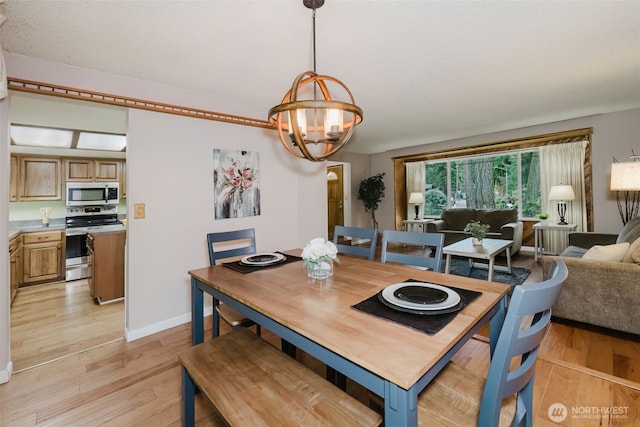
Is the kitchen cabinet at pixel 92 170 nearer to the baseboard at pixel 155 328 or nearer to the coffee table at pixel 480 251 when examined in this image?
the baseboard at pixel 155 328

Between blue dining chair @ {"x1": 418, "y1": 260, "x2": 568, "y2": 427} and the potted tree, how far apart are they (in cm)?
547

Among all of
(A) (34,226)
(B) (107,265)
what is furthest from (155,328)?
(A) (34,226)

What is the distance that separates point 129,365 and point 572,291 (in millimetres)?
3580

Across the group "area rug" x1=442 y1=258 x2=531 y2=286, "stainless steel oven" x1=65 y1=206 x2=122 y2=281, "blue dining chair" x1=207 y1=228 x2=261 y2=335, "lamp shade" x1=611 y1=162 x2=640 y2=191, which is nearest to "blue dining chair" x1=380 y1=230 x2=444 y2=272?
"blue dining chair" x1=207 y1=228 x2=261 y2=335

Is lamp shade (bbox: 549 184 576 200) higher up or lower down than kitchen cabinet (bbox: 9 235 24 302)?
higher up

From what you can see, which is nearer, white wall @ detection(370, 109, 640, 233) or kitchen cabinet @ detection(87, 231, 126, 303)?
kitchen cabinet @ detection(87, 231, 126, 303)

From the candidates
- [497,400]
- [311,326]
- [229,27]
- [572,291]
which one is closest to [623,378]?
[572,291]

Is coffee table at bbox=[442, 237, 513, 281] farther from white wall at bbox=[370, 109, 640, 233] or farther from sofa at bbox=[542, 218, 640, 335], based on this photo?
white wall at bbox=[370, 109, 640, 233]

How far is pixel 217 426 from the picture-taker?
4.83 feet

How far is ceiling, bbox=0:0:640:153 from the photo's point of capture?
1.58m

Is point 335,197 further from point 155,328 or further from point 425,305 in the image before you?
point 425,305

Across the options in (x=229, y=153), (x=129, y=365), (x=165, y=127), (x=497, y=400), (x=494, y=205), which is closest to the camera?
(x=497, y=400)

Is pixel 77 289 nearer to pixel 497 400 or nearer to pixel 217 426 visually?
pixel 217 426

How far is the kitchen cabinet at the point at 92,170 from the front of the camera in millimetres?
4062
